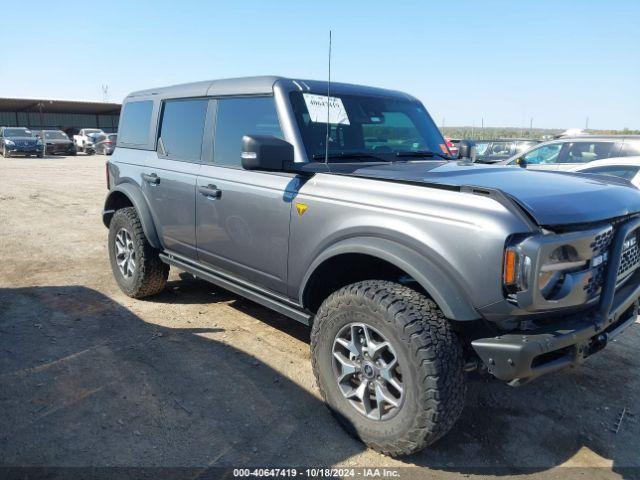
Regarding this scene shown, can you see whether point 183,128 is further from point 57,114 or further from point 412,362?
point 57,114

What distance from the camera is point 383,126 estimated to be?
4016 mm

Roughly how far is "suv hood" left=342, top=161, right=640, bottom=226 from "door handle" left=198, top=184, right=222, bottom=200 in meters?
0.98

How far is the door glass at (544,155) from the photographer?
9792 millimetres

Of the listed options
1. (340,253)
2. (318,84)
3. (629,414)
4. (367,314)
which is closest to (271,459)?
(367,314)

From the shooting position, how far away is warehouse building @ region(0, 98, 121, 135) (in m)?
47.5

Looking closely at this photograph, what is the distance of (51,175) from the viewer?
1773cm

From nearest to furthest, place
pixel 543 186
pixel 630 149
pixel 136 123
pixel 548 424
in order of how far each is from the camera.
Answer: pixel 543 186, pixel 548 424, pixel 136 123, pixel 630 149

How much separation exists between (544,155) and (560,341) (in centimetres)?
866

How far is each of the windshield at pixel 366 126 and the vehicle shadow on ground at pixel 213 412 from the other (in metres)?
1.68

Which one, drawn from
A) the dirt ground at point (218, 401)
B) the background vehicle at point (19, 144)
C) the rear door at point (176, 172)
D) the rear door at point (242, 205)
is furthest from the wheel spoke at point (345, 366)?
the background vehicle at point (19, 144)

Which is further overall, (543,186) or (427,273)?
(543,186)

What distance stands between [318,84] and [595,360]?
3.04 meters

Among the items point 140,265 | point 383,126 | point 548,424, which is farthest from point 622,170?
point 140,265

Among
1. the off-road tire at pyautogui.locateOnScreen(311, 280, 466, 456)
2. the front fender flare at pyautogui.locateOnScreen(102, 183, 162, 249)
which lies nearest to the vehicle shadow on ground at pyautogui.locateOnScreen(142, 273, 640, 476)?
the off-road tire at pyautogui.locateOnScreen(311, 280, 466, 456)
